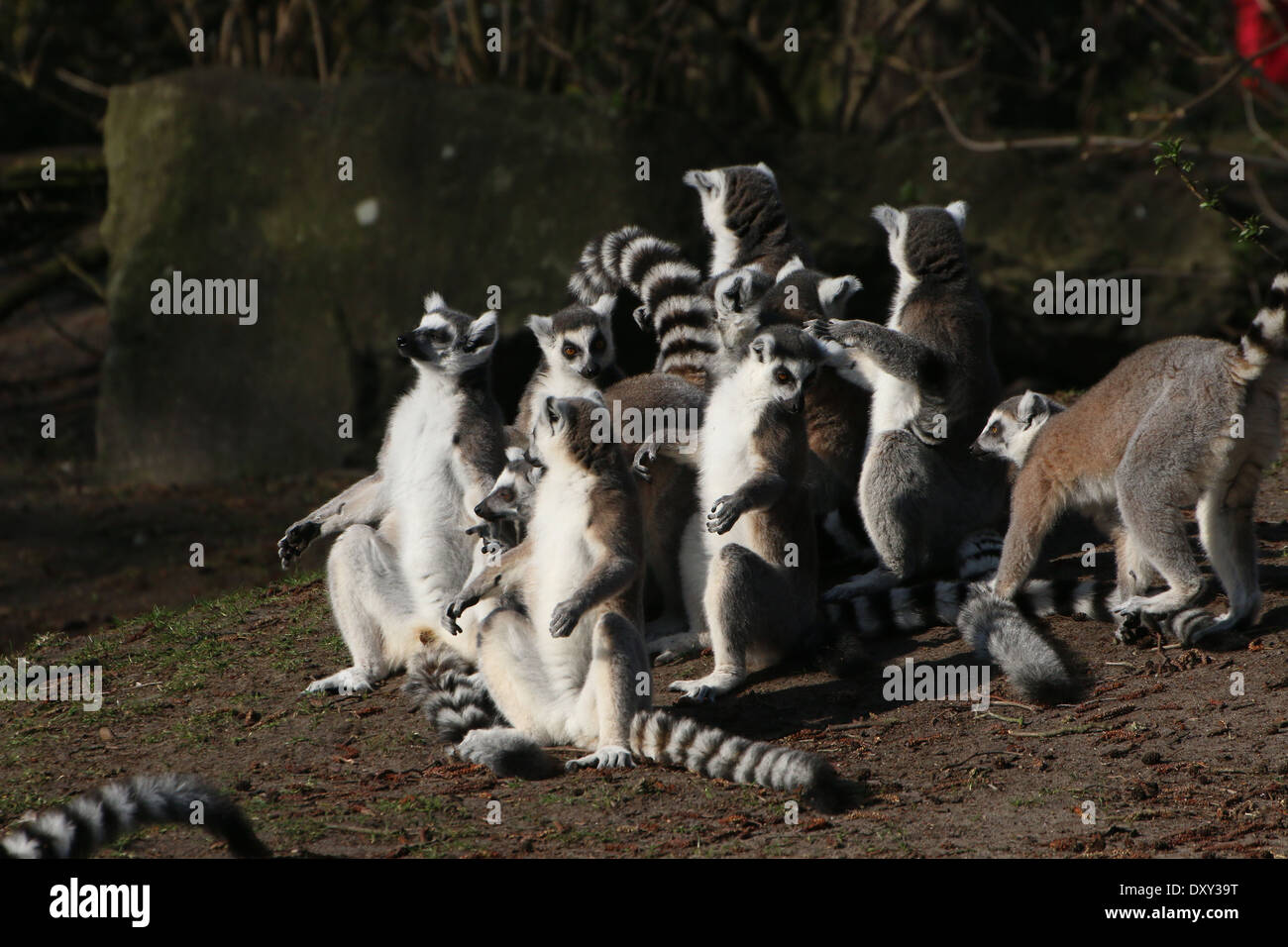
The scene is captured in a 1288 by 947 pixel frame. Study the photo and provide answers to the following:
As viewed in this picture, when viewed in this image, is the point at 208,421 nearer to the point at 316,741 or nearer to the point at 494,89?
the point at 494,89

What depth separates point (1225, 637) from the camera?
5.62 meters

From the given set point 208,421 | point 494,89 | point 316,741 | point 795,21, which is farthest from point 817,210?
point 316,741

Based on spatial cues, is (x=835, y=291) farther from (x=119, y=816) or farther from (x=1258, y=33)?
(x=1258, y=33)

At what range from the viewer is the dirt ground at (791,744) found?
13.9 feet

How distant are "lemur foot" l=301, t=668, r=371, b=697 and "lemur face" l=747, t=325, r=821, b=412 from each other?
2134mm

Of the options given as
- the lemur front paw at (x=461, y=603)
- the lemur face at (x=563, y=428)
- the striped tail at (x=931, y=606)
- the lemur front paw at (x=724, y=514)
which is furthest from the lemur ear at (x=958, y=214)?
the lemur front paw at (x=461, y=603)

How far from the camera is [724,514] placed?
18.7ft

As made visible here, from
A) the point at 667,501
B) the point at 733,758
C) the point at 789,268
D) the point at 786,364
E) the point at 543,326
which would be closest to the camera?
the point at 733,758

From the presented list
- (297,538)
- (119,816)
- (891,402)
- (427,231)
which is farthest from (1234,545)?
(427,231)

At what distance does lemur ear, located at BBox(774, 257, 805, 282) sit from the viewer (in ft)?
24.7

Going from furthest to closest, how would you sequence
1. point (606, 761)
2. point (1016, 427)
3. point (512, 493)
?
point (1016, 427) < point (512, 493) < point (606, 761)

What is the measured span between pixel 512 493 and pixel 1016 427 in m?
2.44

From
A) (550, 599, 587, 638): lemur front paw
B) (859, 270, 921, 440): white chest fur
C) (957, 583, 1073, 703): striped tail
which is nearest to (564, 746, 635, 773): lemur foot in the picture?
(550, 599, 587, 638): lemur front paw

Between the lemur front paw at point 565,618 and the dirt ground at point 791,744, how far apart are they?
1.64ft
